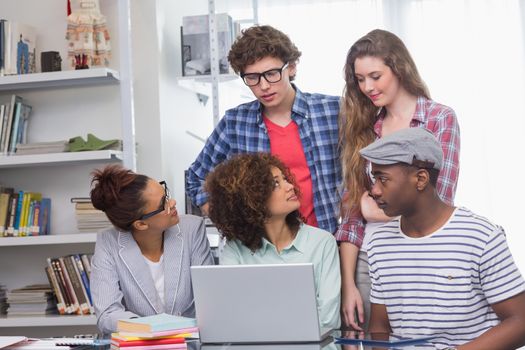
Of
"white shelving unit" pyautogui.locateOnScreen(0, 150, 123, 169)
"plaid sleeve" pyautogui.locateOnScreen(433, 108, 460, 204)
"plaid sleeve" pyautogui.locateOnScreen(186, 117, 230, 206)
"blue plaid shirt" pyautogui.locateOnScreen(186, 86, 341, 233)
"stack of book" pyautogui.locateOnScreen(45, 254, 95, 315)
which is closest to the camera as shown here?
"plaid sleeve" pyautogui.locateOnScreen(433, 108, 460, 204)

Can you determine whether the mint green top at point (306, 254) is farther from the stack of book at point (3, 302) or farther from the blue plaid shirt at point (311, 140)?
the stack of book at point (3, 302)

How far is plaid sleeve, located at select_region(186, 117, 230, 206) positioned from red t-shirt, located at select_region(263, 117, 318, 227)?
7.1 inches

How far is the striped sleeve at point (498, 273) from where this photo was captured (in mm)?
1741

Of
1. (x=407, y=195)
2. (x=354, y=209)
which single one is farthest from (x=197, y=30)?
(x=407, y=195)

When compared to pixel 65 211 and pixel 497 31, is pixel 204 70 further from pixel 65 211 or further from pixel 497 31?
pixel 497 31

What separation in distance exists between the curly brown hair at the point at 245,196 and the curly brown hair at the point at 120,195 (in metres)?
0.22

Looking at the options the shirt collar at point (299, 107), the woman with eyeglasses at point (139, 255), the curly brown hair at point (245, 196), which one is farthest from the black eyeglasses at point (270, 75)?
the woman with eyeglasses at point (139, 255)

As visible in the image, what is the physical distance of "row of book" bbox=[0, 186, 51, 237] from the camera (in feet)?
11.9

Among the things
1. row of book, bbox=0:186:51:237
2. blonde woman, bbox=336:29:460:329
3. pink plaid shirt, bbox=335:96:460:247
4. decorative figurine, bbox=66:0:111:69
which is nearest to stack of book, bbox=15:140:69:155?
row of book, bbox=0:186:51:237

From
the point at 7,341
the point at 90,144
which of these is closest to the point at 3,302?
the point at 90,144

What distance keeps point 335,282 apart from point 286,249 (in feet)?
0.59

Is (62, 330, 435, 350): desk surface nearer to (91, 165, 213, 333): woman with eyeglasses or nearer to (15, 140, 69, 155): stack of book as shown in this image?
(91, 165, 213, 333): woman with eyeglasses

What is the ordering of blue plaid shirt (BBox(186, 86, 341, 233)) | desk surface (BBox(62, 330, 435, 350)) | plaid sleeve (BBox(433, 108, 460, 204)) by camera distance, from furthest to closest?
blue plaid shirt (BBox(186, 86, 341, 233))
plaid sleeve (BBox(433, 108, 460, 204))
desk surface (BBox(62, 330, 435, 350))

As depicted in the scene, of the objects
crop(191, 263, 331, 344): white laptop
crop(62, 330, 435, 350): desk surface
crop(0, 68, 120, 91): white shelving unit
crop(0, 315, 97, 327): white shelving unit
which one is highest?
crop(0, 68, 120, 91): white shelving unit
